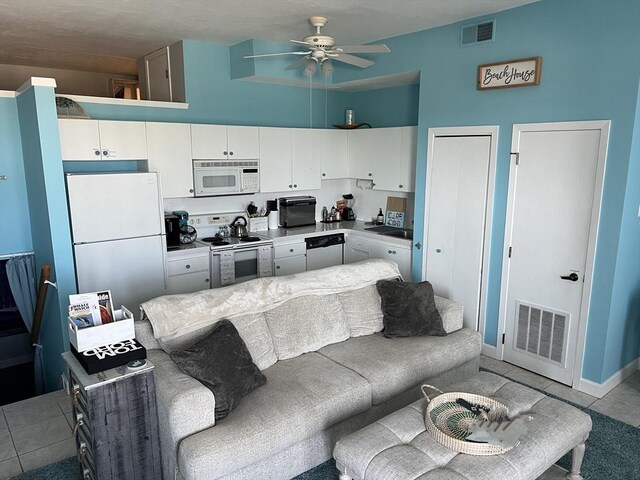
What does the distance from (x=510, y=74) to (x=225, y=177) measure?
2923 millimetres

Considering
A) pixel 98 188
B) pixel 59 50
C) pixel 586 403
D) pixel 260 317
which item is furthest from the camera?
pixel 59 50

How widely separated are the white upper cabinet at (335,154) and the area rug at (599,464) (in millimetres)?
3799

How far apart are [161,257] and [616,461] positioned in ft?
12.5

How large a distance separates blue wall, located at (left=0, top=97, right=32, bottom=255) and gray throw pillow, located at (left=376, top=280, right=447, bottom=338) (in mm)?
3323

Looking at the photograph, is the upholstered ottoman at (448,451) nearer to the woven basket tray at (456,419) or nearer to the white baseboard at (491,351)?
the woven basket tray at (456,419)

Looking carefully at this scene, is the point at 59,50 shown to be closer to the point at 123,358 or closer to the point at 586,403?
the point at 123,358

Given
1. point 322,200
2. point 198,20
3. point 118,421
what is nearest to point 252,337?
point 118,421

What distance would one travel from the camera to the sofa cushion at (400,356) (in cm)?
298

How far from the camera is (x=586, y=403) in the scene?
3.50 m

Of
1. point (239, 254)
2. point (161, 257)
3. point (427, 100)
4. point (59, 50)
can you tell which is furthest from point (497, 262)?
point (59, 50)

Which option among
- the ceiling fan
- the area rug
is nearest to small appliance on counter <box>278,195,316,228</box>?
the ceiling fan

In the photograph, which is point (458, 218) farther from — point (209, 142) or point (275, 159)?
point (209, 142)

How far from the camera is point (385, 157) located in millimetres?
5453

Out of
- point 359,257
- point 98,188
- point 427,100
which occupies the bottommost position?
point 359,257
